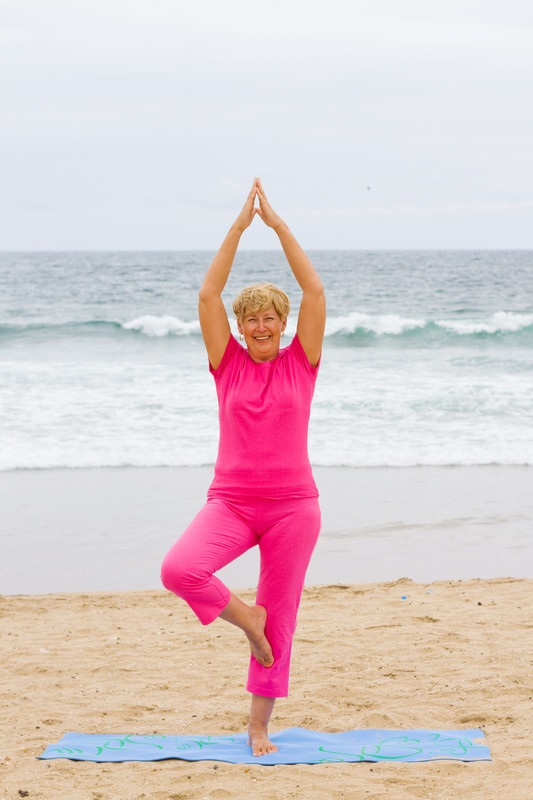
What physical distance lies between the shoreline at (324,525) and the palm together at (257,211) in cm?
379

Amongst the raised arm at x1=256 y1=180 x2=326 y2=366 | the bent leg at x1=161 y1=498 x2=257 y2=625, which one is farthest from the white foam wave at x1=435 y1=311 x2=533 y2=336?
the bent leg at x1=161 y1=498 x2=257 y2=625

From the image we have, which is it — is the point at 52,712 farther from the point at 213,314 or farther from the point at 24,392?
the point at 24,392

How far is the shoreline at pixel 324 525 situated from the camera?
7275 millimetres

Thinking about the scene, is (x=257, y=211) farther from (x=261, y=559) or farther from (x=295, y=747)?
(x=295, y=747)

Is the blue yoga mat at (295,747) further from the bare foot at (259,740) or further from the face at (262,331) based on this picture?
the face at (262,331)

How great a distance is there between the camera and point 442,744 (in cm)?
409

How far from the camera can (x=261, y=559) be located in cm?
381

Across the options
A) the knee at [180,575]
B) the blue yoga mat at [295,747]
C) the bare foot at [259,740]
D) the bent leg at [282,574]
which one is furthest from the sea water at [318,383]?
the knee at [180,575]

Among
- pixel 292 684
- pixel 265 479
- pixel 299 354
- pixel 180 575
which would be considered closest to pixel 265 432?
pixel 265 479

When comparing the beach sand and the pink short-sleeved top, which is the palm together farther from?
the beach sand

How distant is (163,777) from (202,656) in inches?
67.9

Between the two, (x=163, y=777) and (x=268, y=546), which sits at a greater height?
(x=268, y=546)

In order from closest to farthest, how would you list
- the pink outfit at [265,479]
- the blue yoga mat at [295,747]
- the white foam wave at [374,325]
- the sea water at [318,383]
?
the pink outfit at [265,479] → the blue yoga mat at [295,747] → the sea water at [318,383] → the white foam wave at [374,325]

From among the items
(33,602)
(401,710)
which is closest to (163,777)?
(401,710)
